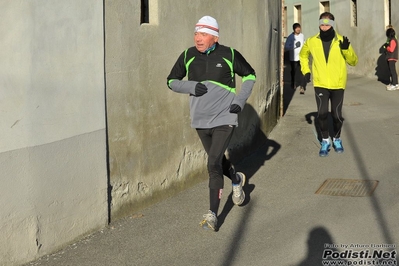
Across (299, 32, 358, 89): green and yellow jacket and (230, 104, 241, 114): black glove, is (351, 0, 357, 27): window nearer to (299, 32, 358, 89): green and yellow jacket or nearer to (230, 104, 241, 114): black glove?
(299, 32, 358, 89): green and yellow jacket

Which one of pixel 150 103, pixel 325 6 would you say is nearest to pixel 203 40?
pixel 150 103

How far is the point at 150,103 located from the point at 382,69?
43.1 feet

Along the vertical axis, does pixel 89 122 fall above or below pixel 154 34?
below

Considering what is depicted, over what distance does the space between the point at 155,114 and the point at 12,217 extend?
227cm

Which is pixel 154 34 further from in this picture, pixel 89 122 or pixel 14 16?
pixel 14 16

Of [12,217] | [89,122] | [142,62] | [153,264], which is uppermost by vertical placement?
[142,62]

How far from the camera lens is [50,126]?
18.3ft

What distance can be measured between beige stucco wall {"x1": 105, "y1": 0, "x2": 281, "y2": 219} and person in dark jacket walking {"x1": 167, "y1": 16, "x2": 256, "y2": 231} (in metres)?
0.53

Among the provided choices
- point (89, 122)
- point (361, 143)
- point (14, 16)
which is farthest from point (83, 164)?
point (361, 143)

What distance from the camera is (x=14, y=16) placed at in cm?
511

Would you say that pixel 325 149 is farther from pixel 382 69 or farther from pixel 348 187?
pixel 382 69

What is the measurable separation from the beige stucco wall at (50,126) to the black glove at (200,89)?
0.84 metres

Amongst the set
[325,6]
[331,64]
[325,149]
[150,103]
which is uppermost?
[325,6]

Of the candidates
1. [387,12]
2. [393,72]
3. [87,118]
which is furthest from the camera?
[387,12]
